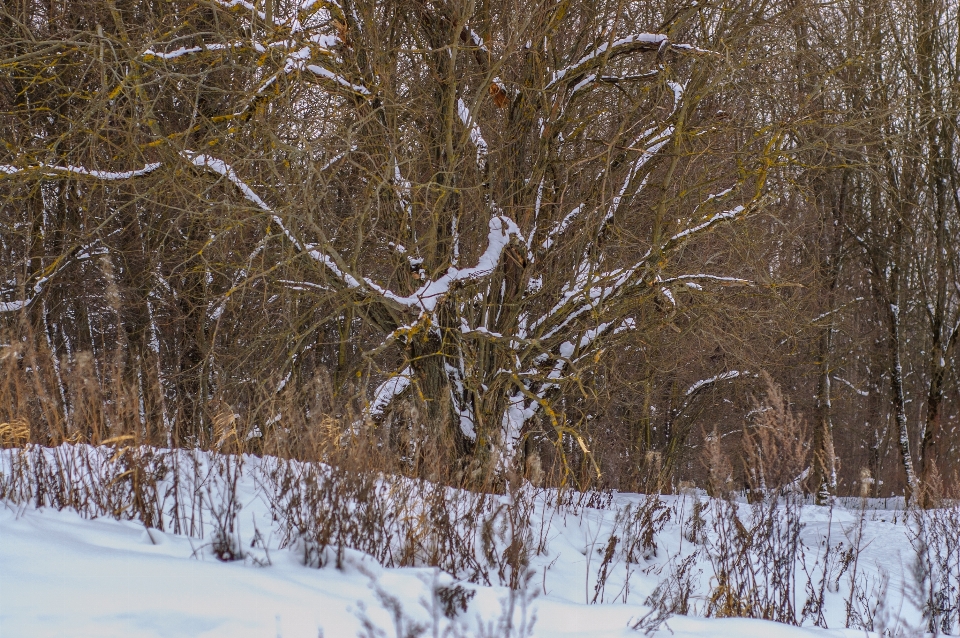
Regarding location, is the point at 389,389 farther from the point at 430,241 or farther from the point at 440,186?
the point at 440,186

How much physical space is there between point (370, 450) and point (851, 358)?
15415 mm

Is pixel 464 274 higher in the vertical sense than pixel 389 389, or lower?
higher

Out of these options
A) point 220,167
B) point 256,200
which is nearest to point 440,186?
point 256,200

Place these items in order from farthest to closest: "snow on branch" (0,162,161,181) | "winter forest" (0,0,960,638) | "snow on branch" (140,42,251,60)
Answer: "snow on branch" (0,162,161,181), "snow on branch" (140,42,251,60), "winter forest" (0,0,960,638)

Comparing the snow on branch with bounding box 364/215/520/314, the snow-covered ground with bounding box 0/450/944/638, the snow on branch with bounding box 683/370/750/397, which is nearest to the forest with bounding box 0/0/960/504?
the snow on branch with bounding box 364/215/520/314

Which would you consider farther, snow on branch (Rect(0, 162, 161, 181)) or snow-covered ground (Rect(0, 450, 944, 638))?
snow on branch (Rect(0, 162, 161, 181))

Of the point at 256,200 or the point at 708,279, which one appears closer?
the point at 256,200

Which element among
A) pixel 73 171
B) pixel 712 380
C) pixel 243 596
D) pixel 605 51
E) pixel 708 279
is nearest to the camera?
pixel 243 596

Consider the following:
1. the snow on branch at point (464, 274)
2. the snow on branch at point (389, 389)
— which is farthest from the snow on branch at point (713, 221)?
the snow on branch at point (389, 389)

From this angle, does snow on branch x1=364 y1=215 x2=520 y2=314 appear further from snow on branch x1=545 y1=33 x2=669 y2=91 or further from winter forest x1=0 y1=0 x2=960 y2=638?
snow on branch x1=545 y1=33 x2=669 y2=91

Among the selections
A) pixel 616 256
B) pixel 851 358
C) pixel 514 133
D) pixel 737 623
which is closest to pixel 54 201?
pixel 514 133

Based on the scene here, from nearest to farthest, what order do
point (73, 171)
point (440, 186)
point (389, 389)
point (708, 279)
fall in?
point (440, 186)
point (73, 171)
point (389, 389)
point (708, 279)

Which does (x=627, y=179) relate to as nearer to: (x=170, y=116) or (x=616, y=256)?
(x=616, y=256)

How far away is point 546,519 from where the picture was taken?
5.70 metres
